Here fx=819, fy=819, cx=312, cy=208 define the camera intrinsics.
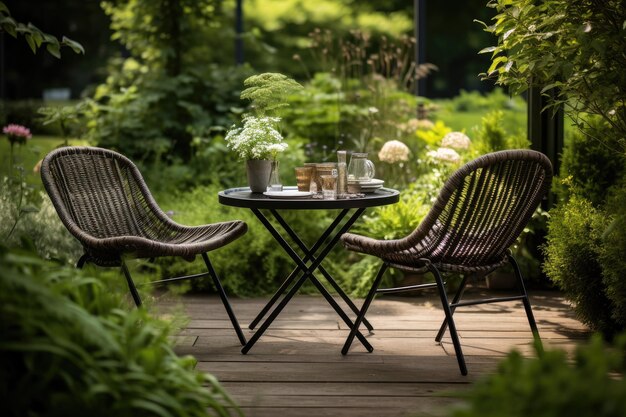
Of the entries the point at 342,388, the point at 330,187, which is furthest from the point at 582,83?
Answer: the point at 342,388

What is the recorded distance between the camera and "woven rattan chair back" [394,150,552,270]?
3.54m

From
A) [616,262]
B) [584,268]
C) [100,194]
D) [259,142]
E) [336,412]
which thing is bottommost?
[336,412]

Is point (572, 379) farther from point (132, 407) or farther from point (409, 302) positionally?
point (409, 302)

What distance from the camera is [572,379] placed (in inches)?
66.0

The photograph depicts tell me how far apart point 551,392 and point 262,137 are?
8.60ft

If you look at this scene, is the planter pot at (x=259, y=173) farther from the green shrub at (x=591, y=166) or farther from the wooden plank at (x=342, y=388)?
the green shrub at (x=591, y=166)

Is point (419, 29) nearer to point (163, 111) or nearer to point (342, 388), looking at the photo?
point (163, 111)

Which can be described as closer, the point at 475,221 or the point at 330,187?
the point at 475,221

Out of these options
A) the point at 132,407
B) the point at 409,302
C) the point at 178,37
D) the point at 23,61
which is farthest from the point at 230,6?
the point at 132,407

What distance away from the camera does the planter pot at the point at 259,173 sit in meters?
4.08

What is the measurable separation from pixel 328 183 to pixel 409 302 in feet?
4.93

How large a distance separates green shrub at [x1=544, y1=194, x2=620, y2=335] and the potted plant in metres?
1.54

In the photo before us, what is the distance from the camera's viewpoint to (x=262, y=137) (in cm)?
407

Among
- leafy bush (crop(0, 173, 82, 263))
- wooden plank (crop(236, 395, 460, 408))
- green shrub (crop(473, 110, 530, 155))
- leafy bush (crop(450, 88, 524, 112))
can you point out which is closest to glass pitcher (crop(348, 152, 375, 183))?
wooden plank (crop(236, 395, 460, 408))
